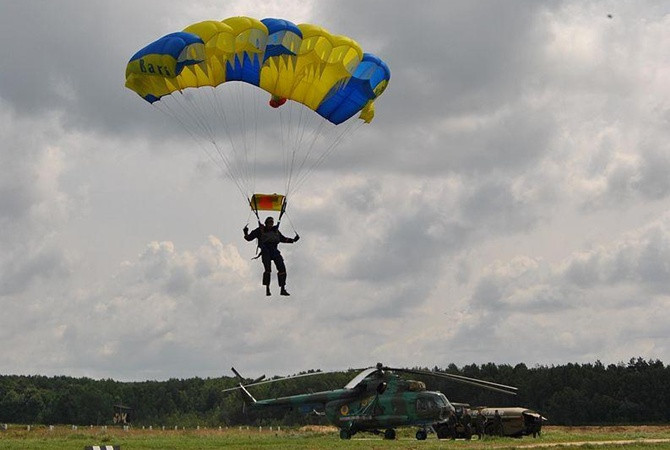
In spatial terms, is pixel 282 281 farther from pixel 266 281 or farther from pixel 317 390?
pixel 317 390

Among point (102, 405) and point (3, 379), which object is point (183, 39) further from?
point (3, 379)

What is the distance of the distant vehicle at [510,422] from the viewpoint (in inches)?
1656

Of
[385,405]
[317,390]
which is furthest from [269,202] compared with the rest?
[317,390]

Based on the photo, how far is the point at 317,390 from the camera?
105 m

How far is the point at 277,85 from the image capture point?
33.5 metres

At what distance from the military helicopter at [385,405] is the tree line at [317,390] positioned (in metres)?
22.7

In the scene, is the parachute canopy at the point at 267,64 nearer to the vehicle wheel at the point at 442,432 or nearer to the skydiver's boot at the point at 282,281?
the skydiver's boot at the point at 282,281

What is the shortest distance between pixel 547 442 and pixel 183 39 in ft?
64.9

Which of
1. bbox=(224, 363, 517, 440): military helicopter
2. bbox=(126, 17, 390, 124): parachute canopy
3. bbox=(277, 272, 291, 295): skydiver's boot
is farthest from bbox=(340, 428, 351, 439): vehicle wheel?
bbox=(126, 17, 390, 124): parachute canopy

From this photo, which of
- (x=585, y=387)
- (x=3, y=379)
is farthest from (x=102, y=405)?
(x=585, y=387)

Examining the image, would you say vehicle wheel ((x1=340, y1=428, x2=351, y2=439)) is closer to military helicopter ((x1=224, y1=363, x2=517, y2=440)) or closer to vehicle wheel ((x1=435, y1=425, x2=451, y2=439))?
military helicopter ((x1=224, y1=363, x2=517, y2=440))

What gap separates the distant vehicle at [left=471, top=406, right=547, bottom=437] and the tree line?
24177mm

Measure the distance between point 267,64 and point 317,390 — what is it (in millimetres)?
75811

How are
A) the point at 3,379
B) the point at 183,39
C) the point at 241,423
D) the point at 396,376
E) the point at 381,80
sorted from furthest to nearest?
1. the point at 3,379
2. the point at 241,423
3. the point at 396,376
4. the point at 381,80
5. the point at 183,39
